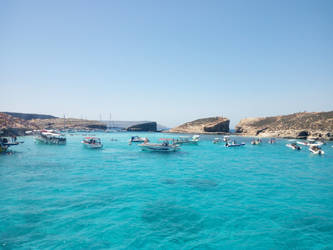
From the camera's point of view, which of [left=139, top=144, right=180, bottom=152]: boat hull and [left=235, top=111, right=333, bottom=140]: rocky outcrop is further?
[left=235, top=111, right=333, bottom=140]: rocky outcrop

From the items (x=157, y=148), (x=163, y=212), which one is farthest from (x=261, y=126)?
(x=163, y=212)

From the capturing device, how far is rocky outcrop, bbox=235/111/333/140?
104 m

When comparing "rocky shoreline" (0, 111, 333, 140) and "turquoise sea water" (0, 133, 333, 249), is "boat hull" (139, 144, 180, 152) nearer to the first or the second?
"turquoise sea water" (0, 133, 333, 249)

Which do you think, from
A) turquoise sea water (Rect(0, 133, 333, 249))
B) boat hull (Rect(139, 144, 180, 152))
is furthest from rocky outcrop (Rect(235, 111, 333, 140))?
turquoise sea water (Rect(0, 133, 333, 249))

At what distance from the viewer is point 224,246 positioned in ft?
41.1

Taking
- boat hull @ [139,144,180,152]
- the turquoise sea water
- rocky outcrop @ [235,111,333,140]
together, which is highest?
rocky outcrop @ [235,111,333,140]

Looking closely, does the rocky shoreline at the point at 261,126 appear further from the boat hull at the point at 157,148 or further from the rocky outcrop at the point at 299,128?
the boat hull at the point at 157,148

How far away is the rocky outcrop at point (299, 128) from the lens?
341 feet

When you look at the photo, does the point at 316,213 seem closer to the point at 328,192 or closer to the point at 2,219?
the point at 328,192

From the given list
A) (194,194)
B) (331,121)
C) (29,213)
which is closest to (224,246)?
(194,194)

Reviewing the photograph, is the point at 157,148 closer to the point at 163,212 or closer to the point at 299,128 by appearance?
the point at 163,212

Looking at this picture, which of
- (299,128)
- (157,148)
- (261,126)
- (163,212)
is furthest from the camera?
(261,126)

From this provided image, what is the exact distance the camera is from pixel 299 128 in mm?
115375

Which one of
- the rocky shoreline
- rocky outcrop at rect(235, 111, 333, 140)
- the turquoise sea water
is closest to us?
the turquoise sea water
